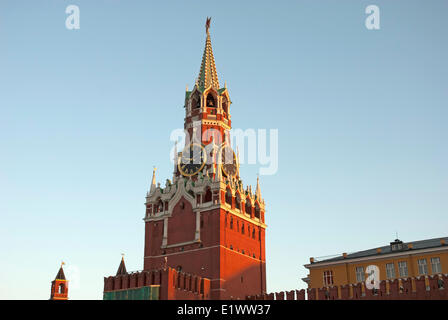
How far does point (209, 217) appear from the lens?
265 feet

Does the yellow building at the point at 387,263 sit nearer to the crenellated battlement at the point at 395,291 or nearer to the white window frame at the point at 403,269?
the white window frame at the point at 403,269

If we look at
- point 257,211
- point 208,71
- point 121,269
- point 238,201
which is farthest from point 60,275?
point 208,71

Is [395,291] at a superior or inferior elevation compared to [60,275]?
inferior

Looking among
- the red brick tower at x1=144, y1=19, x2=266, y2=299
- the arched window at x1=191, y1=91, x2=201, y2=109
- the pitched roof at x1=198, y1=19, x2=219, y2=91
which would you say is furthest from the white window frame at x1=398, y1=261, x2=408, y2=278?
the pitched roof at x1=198, y1=19, x2=219, y2=91

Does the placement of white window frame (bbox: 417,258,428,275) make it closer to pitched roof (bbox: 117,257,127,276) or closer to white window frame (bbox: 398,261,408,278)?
white window frame (bbox: 398,261,408,278)

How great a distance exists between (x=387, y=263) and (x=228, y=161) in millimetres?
29972

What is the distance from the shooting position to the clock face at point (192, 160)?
87.4 metres

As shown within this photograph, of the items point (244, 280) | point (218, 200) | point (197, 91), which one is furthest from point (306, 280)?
point (197, 91)

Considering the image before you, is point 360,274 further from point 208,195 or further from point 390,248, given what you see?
point 208,195

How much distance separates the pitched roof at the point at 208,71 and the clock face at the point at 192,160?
36.4ft

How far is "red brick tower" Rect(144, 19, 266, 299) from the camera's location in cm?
7869
